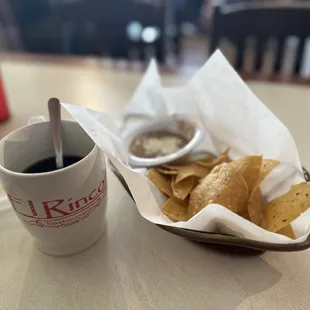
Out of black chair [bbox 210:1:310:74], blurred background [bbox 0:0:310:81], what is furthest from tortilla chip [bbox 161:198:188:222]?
black chair [bbox 210:1:310:74]

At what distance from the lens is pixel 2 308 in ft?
1.52

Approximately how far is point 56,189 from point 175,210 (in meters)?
0.18

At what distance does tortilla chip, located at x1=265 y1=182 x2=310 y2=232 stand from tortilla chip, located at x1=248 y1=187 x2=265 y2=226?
0.01m

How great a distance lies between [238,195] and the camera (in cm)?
51

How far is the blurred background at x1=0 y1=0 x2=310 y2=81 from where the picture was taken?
1.11 metres

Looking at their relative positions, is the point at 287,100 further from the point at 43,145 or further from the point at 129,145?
the point at 43,145

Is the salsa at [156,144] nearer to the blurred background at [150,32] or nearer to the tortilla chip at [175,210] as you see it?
the tortilla chip at [175,210]

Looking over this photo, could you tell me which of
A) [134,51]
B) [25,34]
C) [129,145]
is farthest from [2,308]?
[25,34]

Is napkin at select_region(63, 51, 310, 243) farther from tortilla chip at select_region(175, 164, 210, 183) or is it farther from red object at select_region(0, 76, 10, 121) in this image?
red object at select_region(0, 76, 10, 121)

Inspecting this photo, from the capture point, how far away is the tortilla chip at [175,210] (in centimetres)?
52

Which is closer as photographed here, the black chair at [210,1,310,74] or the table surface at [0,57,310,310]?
the table surface at [0,57,310,310]

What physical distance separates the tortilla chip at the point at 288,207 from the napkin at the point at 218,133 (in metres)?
0.01

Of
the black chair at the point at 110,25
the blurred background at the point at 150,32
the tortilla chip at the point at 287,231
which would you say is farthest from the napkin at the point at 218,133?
the black chair at the point at 110,25

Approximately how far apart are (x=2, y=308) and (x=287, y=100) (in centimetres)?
74
